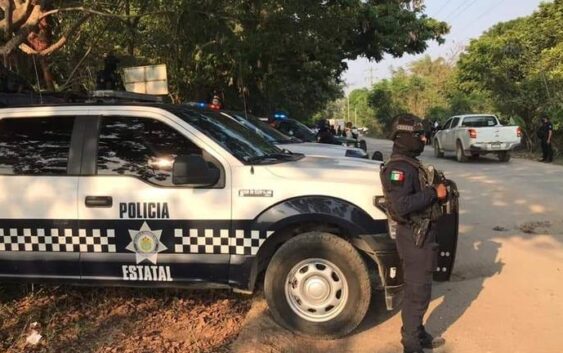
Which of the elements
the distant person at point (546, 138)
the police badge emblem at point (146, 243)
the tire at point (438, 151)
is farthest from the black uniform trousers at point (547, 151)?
the police badge emblem at point (146, 243)

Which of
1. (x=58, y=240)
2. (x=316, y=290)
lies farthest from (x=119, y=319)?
(x=316, y=290)

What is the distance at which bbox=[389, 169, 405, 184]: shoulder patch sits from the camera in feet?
13.4

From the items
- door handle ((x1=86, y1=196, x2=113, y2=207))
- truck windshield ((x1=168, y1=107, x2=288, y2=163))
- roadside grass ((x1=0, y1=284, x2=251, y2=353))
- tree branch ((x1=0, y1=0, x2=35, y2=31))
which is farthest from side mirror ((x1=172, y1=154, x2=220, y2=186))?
tree branch ((x1=0, y1=0, x2=35, y2=31))

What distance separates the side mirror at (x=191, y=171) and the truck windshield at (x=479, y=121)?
1826 centimetres

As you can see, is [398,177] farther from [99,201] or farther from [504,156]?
[504,156]

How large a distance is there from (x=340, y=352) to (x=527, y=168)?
1493 cm

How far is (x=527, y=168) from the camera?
1783 cm

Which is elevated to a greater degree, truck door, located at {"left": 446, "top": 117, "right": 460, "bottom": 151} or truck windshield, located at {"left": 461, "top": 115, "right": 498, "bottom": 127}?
truck windshield, located at {"left": 461, "top": 115, "right": 498, "bottom": 127}

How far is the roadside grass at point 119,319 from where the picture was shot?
15.4 ft

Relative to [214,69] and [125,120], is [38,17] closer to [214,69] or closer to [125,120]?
[125,120]

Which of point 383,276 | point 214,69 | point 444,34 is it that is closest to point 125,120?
point 383,276

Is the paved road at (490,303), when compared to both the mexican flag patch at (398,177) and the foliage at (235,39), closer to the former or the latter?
the mexican flag patch at (398,177)

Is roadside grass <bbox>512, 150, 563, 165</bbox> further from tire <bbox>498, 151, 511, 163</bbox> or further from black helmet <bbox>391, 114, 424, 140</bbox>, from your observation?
black helmet <bbox>391, 114, 424, 140</bbox>

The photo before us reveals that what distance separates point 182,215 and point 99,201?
2.19 feet
